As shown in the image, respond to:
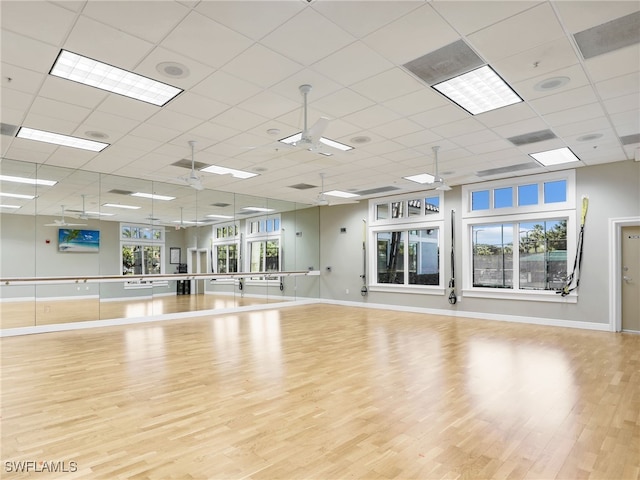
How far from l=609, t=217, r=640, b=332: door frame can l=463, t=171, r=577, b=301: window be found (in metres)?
0.64

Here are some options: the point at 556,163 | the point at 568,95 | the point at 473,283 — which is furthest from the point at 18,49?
the point at 473,283

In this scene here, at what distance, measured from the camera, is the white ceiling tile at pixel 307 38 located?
2977 mm

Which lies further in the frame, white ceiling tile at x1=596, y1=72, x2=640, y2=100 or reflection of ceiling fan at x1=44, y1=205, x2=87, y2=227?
reflection of ceiling fan at x1=44, y1=205, x2=87, y2=227

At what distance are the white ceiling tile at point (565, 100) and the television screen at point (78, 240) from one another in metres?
8.21

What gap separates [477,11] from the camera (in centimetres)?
287

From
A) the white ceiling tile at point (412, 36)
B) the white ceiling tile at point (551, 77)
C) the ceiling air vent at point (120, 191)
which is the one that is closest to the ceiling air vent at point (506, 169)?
the white ceiling tile at point (551, 77)

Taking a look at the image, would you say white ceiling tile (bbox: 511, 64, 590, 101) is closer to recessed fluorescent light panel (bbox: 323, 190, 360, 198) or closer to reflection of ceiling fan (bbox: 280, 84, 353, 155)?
reflection of ceiling fan (bbox: 280, 84, 353, 155)

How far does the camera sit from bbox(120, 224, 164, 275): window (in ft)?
26.9

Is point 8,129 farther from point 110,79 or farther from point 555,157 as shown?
point 555,157

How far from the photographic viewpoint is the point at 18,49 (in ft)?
10.7

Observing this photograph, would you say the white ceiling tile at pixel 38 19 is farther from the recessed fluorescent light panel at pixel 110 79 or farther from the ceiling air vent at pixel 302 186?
the ceiling air vent at pixel 302 186

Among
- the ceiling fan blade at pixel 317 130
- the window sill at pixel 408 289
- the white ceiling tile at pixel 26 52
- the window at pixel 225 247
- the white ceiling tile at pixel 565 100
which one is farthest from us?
the window at pixel 225 247

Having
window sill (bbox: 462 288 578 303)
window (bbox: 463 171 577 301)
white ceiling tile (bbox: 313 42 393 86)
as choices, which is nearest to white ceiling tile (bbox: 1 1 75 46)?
white ceiling tile (bbox: 313 42 393 86)

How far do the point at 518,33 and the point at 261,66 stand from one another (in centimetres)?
231
